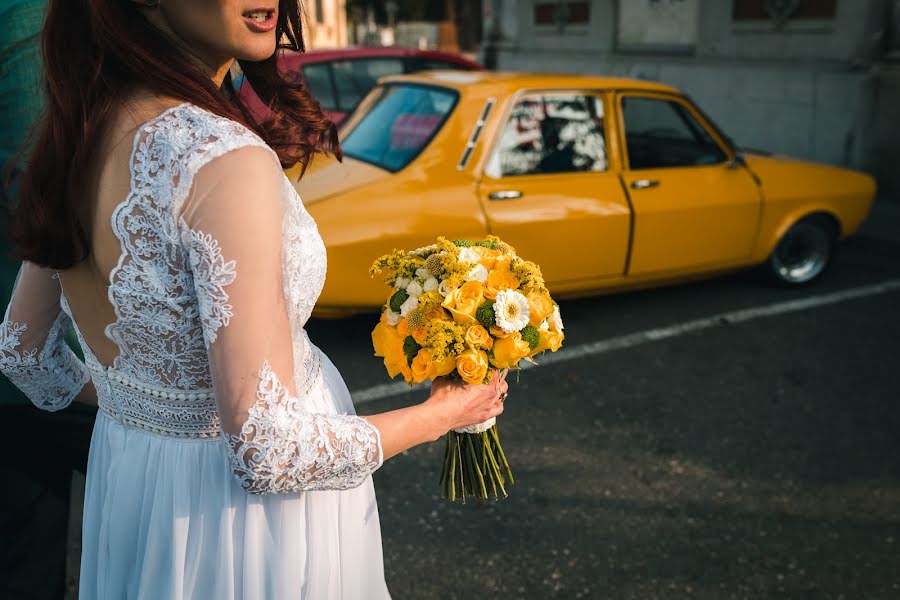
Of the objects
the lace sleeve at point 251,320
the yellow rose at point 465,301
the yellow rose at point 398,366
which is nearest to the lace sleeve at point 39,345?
the lace sleeve at point 251,320

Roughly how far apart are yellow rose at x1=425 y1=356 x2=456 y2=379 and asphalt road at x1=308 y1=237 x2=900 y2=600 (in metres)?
1.63

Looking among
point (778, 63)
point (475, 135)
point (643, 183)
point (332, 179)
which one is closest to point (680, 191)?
point (643, 183)

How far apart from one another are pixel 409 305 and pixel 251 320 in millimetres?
567

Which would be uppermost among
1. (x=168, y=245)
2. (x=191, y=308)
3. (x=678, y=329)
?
(x=168, y=245)

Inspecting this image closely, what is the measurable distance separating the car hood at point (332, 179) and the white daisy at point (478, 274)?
313cm

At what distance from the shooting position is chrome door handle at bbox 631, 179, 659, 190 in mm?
5461

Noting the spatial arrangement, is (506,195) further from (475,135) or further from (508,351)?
(508,351)

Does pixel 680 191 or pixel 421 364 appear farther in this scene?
pixel 680 191

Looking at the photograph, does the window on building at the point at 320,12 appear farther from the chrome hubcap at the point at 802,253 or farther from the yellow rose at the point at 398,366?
the yellow rose at the point at 398,366

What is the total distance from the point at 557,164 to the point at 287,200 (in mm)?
4193

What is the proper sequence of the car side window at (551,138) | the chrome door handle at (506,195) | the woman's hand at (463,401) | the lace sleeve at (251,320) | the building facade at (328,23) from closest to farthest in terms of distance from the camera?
the lace sleeve at (251,320)
the woman's hand at (463,401)
the chrome door handle at (506,195)
the car side window at (551,138)
the building facade at (328,23)

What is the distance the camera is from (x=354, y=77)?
8.80 meters

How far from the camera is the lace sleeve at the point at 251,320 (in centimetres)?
120

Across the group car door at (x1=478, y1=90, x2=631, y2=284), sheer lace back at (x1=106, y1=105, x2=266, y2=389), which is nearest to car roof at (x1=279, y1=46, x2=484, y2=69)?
car door at (x1=478, y1=90, x2=631, y2=284)
